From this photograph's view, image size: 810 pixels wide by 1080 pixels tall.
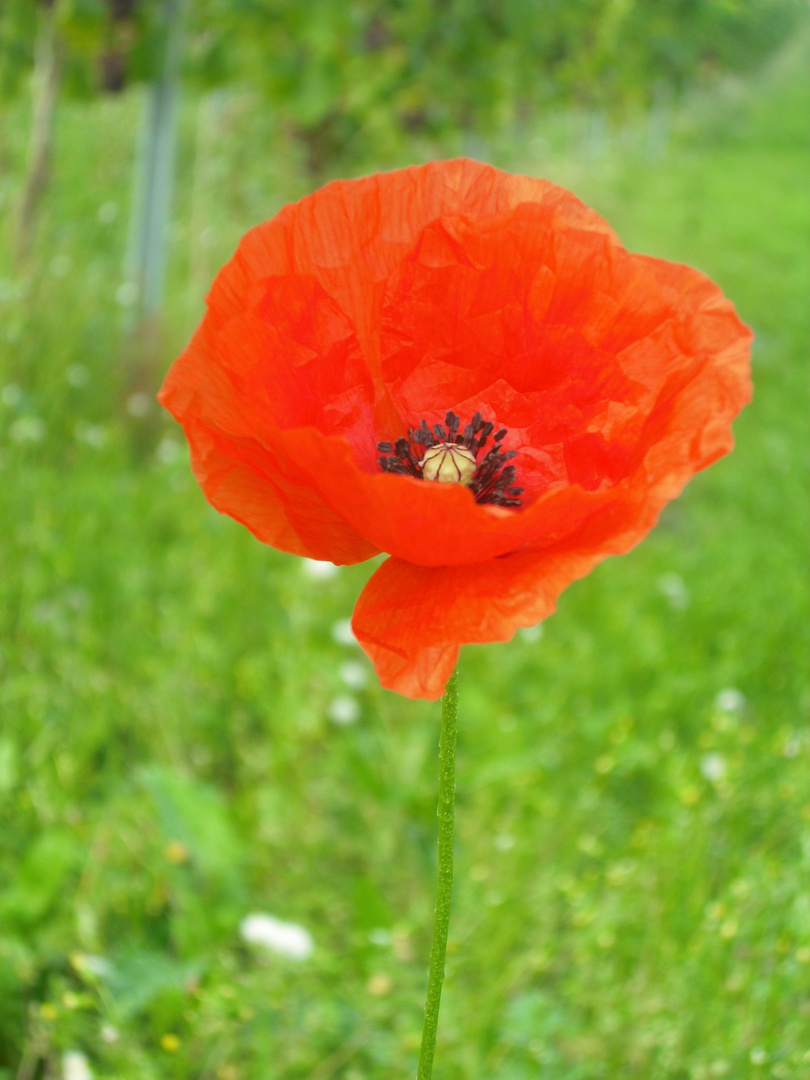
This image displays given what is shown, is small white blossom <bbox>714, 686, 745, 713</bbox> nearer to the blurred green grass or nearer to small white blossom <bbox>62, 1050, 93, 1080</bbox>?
the blurred green grass

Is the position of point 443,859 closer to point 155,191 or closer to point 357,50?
point 155,191

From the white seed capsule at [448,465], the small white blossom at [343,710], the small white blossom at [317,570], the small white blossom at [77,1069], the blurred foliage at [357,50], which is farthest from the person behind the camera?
the blurred foliage at [357,50]

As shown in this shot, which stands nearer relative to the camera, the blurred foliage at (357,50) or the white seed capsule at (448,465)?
the white seed capsule at (448,465)

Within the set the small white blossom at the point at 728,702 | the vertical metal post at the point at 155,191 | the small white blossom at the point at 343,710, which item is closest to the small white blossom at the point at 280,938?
the small white blossom at the point at 343,710

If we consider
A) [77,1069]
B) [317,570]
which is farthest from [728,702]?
[77,1069]

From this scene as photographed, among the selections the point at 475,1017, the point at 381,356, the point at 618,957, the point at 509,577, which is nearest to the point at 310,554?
the point at 509,577

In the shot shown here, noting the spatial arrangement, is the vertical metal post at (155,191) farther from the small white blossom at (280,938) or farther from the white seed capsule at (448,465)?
the white seed capsule at (448,465)
